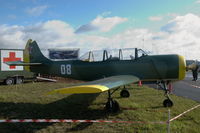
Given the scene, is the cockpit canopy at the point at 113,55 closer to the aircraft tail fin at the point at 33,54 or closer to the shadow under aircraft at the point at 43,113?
the shadow under aircraft at the point at 43,113

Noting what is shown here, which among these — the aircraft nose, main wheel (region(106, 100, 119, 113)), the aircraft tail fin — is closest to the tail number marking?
the aircraft tail fin

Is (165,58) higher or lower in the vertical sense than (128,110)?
higher

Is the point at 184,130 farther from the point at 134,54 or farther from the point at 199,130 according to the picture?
the point at 134,54

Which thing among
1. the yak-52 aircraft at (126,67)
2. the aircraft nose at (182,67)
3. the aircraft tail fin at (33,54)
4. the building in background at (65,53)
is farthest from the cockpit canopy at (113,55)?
the building in background at (65,53)

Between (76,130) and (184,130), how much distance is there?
9.34 feet

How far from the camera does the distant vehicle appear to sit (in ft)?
54.9

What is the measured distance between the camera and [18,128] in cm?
504

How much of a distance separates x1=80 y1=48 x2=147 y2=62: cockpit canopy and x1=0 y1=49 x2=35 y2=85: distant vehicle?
10.9 meters

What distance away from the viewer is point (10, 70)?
674 inches

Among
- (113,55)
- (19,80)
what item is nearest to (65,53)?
(19,80)

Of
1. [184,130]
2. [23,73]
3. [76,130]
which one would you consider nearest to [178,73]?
[184,130]

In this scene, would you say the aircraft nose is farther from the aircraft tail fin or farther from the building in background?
the building in background

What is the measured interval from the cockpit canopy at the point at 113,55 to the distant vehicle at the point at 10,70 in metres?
10.9

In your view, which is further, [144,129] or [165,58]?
[165,58]
